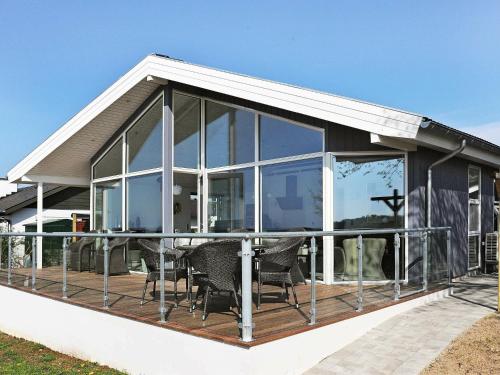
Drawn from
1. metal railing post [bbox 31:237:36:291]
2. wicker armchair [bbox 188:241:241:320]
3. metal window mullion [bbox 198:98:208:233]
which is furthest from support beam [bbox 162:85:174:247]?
wicker armchair [bbox 188:241:241:320]

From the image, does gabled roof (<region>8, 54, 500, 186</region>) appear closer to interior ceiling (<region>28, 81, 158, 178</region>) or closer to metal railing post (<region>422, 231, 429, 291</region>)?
interior ceiling (<region>28, 81, 158, 178</region>)

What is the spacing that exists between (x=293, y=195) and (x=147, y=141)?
4.05m

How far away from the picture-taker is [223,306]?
18.0 ft

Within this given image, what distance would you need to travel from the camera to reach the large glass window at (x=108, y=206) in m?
11.1

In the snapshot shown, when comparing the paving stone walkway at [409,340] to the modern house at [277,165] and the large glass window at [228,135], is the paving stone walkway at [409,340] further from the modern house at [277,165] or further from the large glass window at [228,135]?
the large glass window at [228,135]

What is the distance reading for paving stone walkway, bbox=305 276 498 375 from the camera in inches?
170

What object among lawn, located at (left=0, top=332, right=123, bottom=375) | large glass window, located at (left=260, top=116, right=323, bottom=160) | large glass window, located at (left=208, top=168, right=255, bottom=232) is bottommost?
lawn, located at (left=0, top=332, right=123, bottom=375)

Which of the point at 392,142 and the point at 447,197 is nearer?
the point at 392,142

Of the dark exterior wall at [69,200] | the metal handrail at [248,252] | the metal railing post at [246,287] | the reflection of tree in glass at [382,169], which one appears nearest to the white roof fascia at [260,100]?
the reflection of tree in glass at [382,169]

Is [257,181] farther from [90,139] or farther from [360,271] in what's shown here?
[90,139]

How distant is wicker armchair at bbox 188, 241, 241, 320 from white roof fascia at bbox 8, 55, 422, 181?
9.47 ft

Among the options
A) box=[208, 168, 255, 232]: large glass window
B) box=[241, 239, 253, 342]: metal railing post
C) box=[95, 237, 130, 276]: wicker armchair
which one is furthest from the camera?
box=[208, 168, 255, 232]: large glass window

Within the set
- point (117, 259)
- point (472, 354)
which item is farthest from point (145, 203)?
point (472, 354)

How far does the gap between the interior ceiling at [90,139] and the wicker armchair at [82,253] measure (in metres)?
2.93
